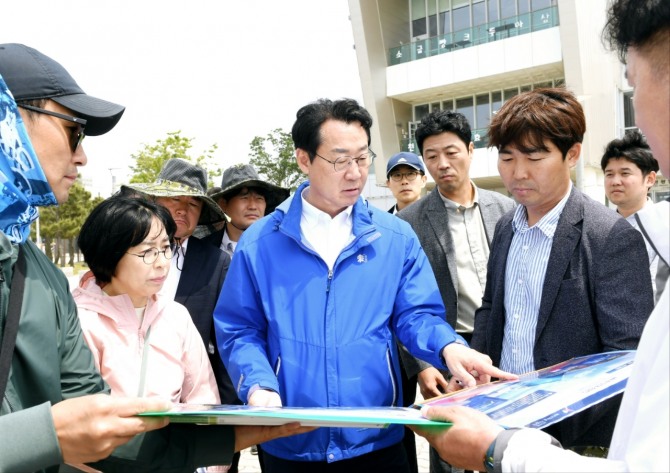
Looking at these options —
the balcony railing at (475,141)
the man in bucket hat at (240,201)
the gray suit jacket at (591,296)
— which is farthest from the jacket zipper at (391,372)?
the balcony railing at (475,141)

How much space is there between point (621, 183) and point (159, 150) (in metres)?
20.9

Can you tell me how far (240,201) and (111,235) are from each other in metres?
1.82

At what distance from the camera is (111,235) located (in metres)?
2.70

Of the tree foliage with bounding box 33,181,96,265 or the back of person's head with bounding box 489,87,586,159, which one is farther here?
the tree foliage with bounding box 33,181,96,265

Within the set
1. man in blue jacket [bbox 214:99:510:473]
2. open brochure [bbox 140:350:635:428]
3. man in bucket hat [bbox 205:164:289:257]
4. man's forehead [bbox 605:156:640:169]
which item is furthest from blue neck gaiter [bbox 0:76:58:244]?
man's forehead [bbox 605:156:640:169]

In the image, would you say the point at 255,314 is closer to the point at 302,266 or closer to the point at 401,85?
the point at 302,266

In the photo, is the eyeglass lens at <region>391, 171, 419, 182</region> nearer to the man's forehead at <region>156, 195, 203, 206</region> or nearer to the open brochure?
the man's forehead at <region>156, 195, 203, 206</region>

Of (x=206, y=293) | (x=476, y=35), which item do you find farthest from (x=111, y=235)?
(x=476, y=35)

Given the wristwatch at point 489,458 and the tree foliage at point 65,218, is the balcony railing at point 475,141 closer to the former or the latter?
the wristwatch at point 489,458

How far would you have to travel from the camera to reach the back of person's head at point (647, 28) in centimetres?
115

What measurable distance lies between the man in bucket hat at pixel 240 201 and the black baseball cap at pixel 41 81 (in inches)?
103

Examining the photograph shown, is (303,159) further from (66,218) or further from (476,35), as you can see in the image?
(66,218)

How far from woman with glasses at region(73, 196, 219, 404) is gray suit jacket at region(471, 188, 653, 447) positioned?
1.57 m

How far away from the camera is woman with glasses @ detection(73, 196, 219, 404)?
2.49 m
